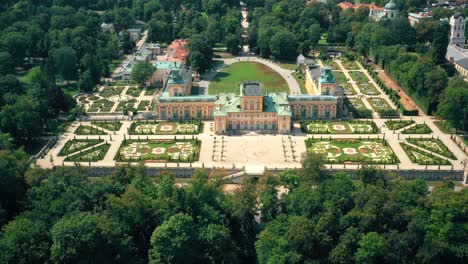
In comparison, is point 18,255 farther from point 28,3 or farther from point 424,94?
point 28,3

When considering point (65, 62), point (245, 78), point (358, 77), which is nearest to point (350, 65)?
point (358, 77)

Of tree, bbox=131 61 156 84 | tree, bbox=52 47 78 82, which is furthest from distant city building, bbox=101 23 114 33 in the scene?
tree, bbox=131 61 156 84

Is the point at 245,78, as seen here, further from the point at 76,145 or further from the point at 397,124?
the point at 76,145

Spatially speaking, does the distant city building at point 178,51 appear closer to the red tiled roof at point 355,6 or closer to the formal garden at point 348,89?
the formal garden at point 348,89

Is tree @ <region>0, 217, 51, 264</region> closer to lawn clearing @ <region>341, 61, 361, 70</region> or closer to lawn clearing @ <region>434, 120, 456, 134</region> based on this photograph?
lawn clearing @ <region>434, 120, 456, 134</region>

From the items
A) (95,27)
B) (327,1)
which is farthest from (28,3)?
(327,1)

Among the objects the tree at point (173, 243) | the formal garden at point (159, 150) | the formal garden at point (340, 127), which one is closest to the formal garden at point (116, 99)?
the formal garden at point (159, 150)
